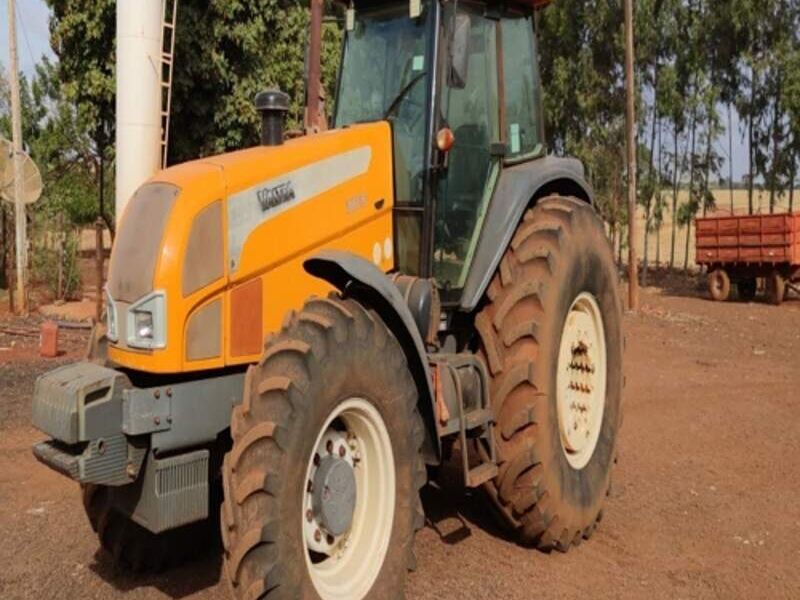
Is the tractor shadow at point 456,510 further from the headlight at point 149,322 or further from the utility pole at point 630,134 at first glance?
the utility pole at point 630,134

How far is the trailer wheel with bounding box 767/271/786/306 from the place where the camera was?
1798 cm

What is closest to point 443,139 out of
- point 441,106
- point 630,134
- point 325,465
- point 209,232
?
point 441,106

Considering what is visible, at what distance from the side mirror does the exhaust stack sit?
439 centimetres

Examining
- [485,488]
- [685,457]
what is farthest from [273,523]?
[685,457]

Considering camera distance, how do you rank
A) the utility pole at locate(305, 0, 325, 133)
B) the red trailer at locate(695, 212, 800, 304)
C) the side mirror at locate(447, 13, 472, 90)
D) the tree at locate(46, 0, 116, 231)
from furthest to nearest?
the red trailer at locate(695, 212, 800, 304)
the tree at locate(46, 0, 116, 231)
the utility pole at locate(305, 0, 325, 133)
the side mirror at locate(447, 13, 472, 90)

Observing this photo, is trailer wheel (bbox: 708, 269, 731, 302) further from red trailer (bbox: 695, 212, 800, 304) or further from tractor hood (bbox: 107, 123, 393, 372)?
tractor hood (bbox: 107, 123, 393, 372)

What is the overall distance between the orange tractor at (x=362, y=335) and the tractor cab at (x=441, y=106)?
14mm

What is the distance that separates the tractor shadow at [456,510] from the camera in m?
4.61

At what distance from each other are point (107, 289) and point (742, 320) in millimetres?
14333

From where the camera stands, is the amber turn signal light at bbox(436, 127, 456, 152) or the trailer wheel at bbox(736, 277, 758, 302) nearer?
the amber turn signal light at bbox(436, 127, 456, 152)

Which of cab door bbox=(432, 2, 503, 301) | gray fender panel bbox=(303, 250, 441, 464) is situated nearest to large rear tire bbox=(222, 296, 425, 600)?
gray fender panel bbox=(303, 250, 441, 464)

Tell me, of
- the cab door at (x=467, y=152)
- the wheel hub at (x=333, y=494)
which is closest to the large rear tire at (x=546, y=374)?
the cab door at (x=467, y=152)

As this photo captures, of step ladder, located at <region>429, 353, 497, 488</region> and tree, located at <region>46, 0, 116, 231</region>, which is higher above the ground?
tree, located at <region>46, 0, 116, 231</region>

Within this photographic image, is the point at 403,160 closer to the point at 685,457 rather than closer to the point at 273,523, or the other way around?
the point at 273,523
